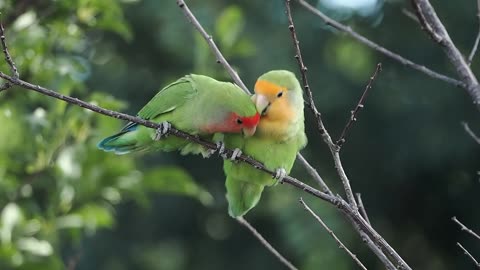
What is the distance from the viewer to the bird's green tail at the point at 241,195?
3105 mm

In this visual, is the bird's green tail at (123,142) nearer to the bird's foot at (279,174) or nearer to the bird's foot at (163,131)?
the bird's foot at (163,131)

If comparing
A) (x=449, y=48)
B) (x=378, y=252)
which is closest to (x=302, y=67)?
(x=378, y=252)

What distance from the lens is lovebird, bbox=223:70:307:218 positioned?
283cm

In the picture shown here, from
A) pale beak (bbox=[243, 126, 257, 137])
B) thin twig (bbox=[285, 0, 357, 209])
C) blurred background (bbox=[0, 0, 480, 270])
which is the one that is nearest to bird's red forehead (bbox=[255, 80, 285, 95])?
pale beak (bbox=[243, 126, 257, 137])

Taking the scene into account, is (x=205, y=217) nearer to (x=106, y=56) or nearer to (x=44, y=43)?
(x=106, y=56)

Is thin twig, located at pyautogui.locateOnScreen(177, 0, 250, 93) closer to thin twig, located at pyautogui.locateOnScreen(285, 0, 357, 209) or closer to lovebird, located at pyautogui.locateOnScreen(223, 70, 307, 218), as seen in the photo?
lovebird, located at pyautogui.locateOnScreen(223, 70, 307, 218)

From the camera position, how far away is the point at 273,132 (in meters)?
2.86

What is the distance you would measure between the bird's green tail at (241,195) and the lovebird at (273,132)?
9 cm

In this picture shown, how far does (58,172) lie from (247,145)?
80 centimetres

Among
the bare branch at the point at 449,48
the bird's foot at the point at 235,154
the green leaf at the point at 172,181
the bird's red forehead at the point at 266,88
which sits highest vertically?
the bare branch at the point at 449,48

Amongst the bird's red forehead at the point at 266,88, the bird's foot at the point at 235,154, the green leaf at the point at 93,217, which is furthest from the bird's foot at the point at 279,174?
the green leaf at the point at 93,217

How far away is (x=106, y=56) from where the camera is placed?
8.00 meters

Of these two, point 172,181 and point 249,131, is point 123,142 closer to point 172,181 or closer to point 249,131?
point 172,181

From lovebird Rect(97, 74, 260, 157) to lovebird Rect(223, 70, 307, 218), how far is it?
53 mm
